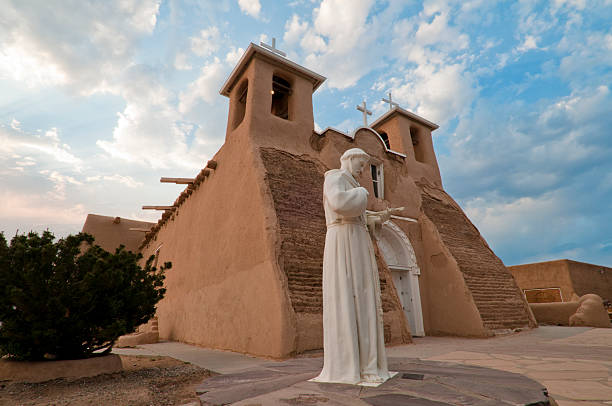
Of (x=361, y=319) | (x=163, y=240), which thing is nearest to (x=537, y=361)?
(x=361, y=319)

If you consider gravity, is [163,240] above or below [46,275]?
above

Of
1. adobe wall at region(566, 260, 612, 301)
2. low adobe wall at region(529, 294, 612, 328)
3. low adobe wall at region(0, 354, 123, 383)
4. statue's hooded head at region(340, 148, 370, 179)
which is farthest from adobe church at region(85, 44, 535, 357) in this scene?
adobe wall at region(566, 260, 612, 301)

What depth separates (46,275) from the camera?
4535mm

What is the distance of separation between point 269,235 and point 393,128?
29.4 ft

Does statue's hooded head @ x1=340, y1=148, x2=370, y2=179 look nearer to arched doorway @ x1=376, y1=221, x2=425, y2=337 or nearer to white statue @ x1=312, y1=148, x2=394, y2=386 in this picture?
white statue @ x1=312, y1=148, x2=394, y2=386

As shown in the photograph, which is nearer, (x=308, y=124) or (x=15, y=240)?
(x=15, y=240)

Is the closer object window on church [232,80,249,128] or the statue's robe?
the statue's robe

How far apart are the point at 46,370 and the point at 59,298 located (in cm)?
101

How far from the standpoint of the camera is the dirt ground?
350cm

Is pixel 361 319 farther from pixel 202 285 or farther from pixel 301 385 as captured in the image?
pixel 202 285

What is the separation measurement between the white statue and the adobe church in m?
2.87

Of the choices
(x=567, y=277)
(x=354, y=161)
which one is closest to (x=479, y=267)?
(x=354, y=161)

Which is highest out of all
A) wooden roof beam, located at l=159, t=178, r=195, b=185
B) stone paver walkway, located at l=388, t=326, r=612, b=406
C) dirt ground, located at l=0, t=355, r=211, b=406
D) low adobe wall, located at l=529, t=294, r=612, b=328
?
wooden roof beam, located at l=159, t=178, r=195, b=185

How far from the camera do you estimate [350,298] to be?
306 centimetres
